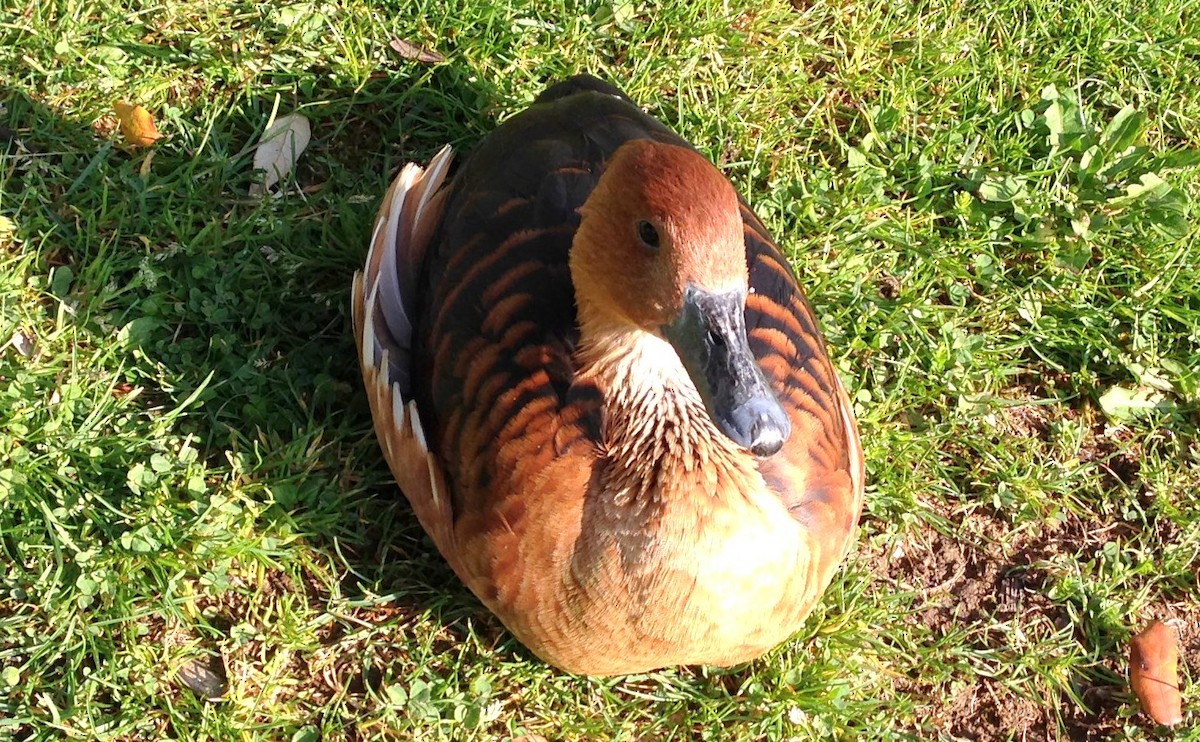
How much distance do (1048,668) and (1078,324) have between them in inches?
45.0

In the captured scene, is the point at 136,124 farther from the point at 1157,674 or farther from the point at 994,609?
the point at 1157,674

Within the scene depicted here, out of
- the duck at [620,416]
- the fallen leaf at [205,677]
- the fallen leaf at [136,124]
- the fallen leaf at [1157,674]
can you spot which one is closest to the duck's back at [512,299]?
the duck at [620,416]

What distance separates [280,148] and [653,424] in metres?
1.84

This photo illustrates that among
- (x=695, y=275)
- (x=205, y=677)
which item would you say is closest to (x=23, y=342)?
(x=205, y=677)

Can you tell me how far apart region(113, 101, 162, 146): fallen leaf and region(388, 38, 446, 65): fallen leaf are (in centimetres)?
82

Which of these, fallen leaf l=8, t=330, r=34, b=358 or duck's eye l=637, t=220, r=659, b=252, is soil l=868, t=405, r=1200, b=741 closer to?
duck's eye l=637, t=220, r=659, b=252

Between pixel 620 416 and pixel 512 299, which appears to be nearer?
pixel 620 416

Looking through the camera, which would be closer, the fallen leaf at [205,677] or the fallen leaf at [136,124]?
the fallen leaf at [205,677]

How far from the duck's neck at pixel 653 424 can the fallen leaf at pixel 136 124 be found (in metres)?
1.86

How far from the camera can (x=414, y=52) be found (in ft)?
12.6

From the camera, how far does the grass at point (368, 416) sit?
3.04 m

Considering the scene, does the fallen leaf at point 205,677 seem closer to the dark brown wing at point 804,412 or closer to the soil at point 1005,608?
the dark brown wing at point 804,412

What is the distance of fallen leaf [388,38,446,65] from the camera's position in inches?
151

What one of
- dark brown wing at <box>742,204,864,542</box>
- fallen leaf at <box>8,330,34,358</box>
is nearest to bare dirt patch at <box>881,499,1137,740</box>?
dark brown wing at <box>742,204,864,542</box>
